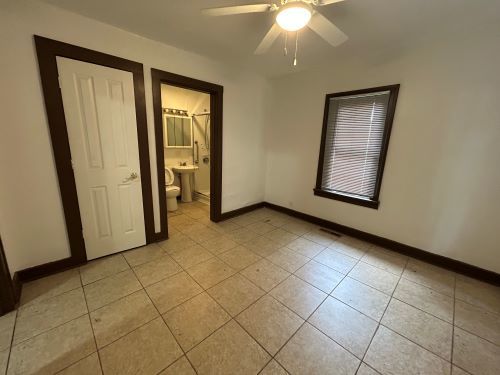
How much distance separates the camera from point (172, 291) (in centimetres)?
179

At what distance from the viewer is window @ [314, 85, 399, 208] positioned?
2.51 metres

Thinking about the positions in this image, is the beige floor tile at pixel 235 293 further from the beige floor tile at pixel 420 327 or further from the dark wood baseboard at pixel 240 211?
the dark wood baseboard at pixel 240 211

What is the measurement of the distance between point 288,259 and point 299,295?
1.83 feet

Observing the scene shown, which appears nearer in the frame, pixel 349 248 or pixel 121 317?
pixel 121 317

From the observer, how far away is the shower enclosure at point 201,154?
4.40m

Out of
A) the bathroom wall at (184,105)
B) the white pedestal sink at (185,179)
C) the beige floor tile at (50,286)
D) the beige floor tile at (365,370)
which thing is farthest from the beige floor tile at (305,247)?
the bathroom wall at (184,105)

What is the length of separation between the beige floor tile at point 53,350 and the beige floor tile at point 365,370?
65.8 inches

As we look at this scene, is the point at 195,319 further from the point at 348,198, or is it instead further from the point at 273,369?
the point at 348,198

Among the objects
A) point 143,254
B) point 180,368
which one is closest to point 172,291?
point 180,368

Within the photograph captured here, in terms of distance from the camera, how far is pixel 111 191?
217 centimetres

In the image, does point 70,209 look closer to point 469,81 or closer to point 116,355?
point 116,355

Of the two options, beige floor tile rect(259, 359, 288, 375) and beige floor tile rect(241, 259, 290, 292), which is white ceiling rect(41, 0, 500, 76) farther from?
beige floor tile rect(259, 359, 288, 375)

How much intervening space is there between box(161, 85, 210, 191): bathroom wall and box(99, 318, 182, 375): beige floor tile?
335 centimetres

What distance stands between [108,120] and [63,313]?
1.72 m
